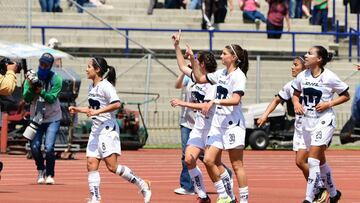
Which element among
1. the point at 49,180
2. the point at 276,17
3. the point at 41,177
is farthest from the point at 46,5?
the point at 49,180

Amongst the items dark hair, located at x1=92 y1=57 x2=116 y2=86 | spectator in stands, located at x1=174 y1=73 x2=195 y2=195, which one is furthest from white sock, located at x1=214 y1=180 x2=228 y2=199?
spectator in stands, located at x1=174 y1=73 x2=195 y2=195

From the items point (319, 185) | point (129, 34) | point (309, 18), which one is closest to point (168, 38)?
point (129, 34)

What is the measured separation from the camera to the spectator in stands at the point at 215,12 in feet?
129

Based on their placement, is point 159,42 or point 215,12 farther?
point 215,12

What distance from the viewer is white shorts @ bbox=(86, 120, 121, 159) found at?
1736 centimetres

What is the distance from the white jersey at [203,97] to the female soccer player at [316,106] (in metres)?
1.18

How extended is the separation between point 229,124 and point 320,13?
24.4m

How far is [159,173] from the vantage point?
24859mm

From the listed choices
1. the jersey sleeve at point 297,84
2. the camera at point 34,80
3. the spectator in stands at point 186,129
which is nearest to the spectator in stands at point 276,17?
the camera at point 34,80

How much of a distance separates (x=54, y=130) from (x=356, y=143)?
1497 centimetres

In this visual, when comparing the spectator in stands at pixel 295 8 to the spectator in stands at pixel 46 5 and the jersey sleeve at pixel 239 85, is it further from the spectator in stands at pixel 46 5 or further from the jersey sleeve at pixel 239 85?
the jersey sleeve at pixel 239 85

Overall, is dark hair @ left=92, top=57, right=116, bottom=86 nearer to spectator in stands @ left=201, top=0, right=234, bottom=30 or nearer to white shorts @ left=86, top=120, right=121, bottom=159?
white shorts @ left=86, top=120, right=121, bottom=159

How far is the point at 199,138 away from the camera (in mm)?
17922

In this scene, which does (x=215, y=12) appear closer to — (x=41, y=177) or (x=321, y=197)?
(x=41, y=177)
